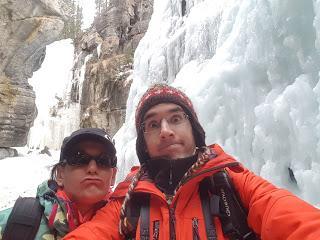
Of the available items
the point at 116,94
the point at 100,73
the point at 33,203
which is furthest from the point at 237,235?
the point at 100,73

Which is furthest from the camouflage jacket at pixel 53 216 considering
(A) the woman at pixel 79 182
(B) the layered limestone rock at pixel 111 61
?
(B) the layered limestone rock at pixel 111 61

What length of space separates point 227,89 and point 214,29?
126 inches

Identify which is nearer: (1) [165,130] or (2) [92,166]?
(1) [165,130]

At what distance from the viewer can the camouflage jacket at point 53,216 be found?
1968mm

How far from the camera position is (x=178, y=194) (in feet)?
5.89

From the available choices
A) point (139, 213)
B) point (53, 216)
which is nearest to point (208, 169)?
point (139, 213)

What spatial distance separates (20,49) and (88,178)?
19100 millimetres

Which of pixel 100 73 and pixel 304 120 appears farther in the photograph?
pixel 100 73

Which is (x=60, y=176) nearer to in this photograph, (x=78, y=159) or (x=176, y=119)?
Result: (x=78, y=159)

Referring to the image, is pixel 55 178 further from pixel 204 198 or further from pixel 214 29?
pixel 214 29

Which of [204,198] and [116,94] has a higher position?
[116,94]

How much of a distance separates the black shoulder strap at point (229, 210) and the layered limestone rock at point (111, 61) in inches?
668

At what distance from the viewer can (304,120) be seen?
358 cm

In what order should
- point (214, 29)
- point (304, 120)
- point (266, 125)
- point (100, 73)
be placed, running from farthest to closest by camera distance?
point (100, 73) → point (214, 29) → point (266, 125) → point (304, 120)
